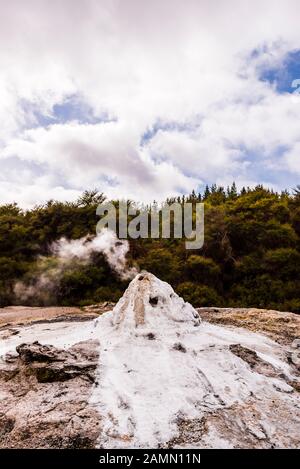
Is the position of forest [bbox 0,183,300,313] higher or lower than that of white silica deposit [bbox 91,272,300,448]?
higher

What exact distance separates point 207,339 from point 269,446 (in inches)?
106

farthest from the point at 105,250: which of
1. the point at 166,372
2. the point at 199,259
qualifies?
the point at 166,372

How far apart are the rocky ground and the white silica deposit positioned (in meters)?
0.02

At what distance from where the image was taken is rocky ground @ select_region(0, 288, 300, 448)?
4480 mm

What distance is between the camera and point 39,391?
5.40 meters

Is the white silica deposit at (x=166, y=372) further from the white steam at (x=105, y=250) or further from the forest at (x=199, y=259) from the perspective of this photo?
the white steam at (x=105, y=250)

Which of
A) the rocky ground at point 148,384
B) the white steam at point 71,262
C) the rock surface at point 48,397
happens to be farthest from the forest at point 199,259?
the rock surface at point 48,397

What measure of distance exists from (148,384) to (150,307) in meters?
2.09

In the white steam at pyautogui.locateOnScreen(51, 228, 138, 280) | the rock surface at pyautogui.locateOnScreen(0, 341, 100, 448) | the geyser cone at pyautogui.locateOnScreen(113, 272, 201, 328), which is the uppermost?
the white steam at pyautogui.locateOnScreen(51, 228, 138, 280)

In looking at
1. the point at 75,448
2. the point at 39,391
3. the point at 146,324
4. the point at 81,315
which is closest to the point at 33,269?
the point at 81,315

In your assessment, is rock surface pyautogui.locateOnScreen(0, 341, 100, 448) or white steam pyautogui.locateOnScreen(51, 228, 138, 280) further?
white steam pyautogui.locateOnScreen(51, 228, 138, 280)

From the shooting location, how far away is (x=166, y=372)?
5652 mm

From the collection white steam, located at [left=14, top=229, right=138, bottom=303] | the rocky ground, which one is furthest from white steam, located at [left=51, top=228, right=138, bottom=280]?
the rocky ground

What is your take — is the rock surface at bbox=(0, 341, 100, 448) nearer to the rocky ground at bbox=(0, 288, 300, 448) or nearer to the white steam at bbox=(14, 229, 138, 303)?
the rocky ground at bbox=(0, 288, 300, 448)
